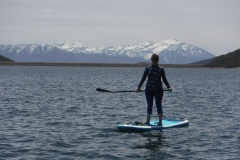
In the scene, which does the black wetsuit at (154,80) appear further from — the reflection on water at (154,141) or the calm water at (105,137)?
the calm water at (105,137)

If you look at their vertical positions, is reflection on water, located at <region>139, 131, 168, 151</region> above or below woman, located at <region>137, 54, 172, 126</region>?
below

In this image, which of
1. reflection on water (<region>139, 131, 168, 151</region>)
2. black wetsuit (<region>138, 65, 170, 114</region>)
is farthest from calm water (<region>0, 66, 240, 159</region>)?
black wetsuit (<region>138, 65, 170, 114</region>)

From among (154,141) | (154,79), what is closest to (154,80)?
(154,79)

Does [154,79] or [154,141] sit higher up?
[154,79]

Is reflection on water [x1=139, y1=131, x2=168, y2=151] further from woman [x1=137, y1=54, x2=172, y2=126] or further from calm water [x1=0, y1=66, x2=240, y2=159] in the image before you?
woman [x1=137, y1=54, x2=172, y2=126]

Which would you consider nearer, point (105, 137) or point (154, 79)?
point (105, 137)

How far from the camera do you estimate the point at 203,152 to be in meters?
17.1

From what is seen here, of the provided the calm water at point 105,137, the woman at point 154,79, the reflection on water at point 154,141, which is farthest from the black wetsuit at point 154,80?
the calm water at point 105,137

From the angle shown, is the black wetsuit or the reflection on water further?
the black wetsuit

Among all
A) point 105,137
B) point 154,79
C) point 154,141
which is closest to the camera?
point 154,141

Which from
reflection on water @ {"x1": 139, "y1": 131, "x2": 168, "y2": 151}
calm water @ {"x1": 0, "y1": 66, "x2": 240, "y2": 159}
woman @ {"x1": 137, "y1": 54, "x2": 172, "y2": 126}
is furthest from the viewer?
woman @ {"x1": 137, "y1": 54, "x2": 172, "y2": 126}

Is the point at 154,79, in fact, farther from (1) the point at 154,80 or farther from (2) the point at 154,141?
(2) the point at 154,141

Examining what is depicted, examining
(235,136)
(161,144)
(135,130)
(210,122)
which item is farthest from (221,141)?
(210,122)

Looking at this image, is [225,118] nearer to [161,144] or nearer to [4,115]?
[161,144]
